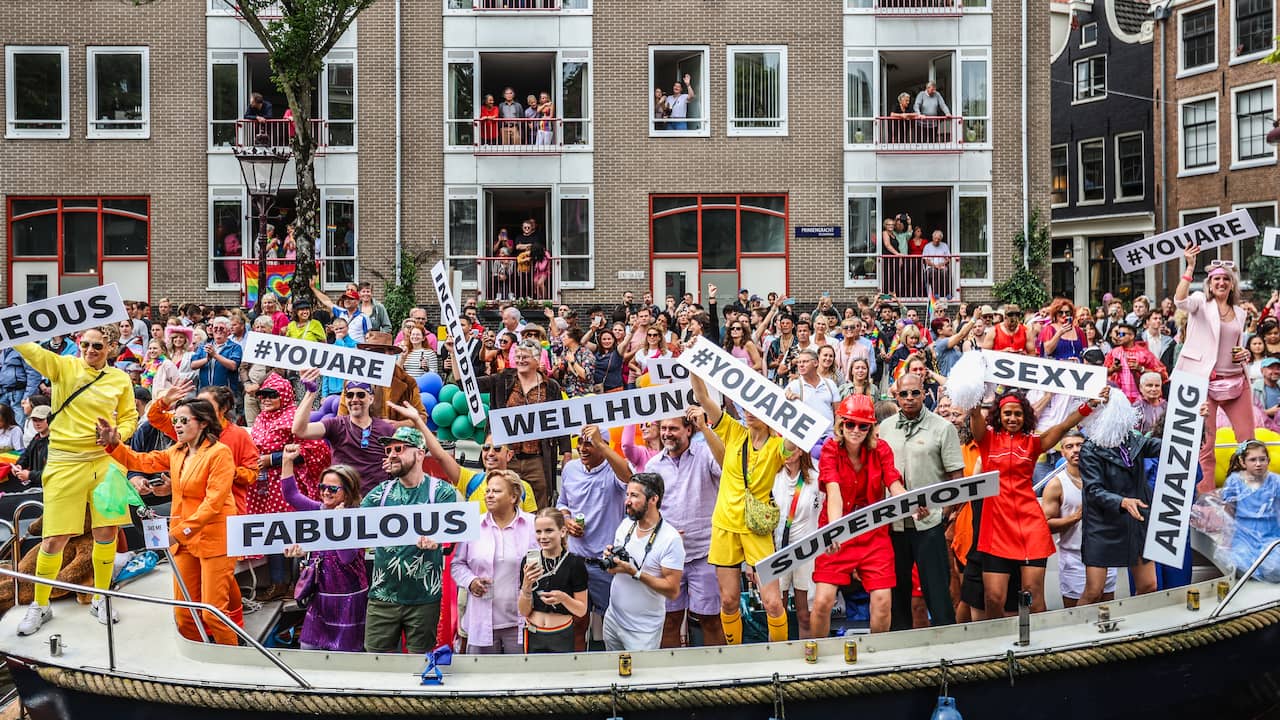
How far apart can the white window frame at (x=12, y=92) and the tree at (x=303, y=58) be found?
23.4ft

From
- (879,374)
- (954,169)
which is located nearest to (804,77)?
(954,169)

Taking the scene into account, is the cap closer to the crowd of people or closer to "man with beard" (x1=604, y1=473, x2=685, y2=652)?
the crowd of people

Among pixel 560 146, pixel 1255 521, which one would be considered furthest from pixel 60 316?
pixel 560 146

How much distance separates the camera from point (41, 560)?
8320 mm

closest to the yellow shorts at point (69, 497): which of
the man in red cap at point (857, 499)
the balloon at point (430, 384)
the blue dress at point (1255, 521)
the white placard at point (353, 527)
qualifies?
the white placard at point (353, 527)

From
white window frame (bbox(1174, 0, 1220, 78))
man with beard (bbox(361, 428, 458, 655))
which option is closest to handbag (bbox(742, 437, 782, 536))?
man with beard (bbox(361, 428, 458, 655))

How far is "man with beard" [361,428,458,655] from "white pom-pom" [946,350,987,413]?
3617 millimetres

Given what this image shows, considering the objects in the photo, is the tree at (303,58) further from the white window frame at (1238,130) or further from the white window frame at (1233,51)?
the white window frame at (1233,51)

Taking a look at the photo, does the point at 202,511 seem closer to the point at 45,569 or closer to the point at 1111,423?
the point at 45,569

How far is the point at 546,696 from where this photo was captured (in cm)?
675

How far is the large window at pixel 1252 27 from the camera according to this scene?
106ft

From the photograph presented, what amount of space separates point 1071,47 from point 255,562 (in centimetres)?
3846

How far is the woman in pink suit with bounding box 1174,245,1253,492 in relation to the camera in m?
10.2

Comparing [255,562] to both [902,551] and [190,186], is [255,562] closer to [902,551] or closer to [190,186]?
[902,551]
